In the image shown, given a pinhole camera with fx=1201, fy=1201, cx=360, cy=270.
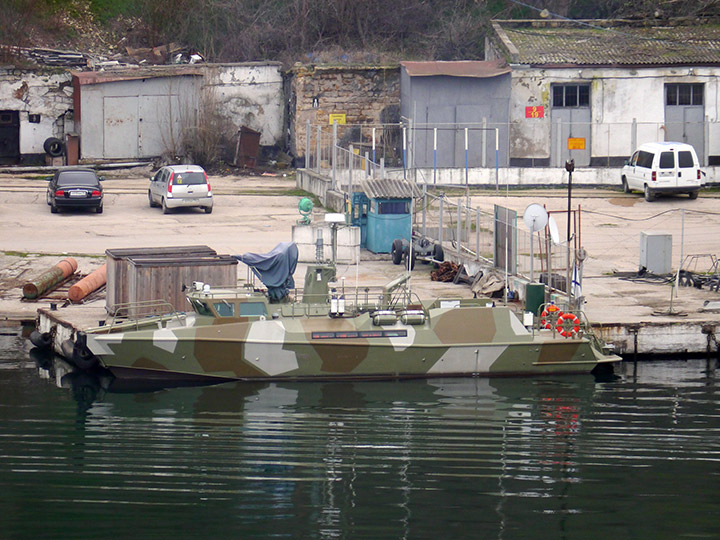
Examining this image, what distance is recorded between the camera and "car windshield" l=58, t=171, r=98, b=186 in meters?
37.7

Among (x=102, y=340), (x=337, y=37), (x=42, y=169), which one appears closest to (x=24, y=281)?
(x=102, y=340)

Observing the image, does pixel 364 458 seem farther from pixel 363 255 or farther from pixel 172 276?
pixel 363 255

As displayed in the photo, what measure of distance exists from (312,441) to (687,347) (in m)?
9.32

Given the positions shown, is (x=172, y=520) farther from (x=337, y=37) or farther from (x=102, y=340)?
(x=337, y=37)

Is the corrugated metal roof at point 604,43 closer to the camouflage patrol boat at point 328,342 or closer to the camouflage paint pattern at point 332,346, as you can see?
the camouflage patrol boat at point 328,342

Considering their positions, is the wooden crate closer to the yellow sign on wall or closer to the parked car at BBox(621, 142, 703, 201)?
the parked car at BBox(621, 142, 703, 201)

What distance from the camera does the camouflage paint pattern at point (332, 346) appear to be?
21.6 meters

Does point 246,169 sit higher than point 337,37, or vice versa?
point 337,37

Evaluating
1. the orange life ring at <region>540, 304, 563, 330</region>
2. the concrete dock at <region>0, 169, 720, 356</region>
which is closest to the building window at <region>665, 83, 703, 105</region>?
the concrete dock at <region>0, 169, 720, 356</region>

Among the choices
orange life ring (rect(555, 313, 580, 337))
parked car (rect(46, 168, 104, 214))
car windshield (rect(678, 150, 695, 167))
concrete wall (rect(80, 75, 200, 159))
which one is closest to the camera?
orange life ring (rect(555, 313, 580, 337))

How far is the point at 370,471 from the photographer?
16.9 meters

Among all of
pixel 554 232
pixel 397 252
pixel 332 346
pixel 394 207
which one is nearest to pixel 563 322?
pixel 554 232

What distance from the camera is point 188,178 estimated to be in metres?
38.2

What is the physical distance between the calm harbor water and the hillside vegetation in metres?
31.8
